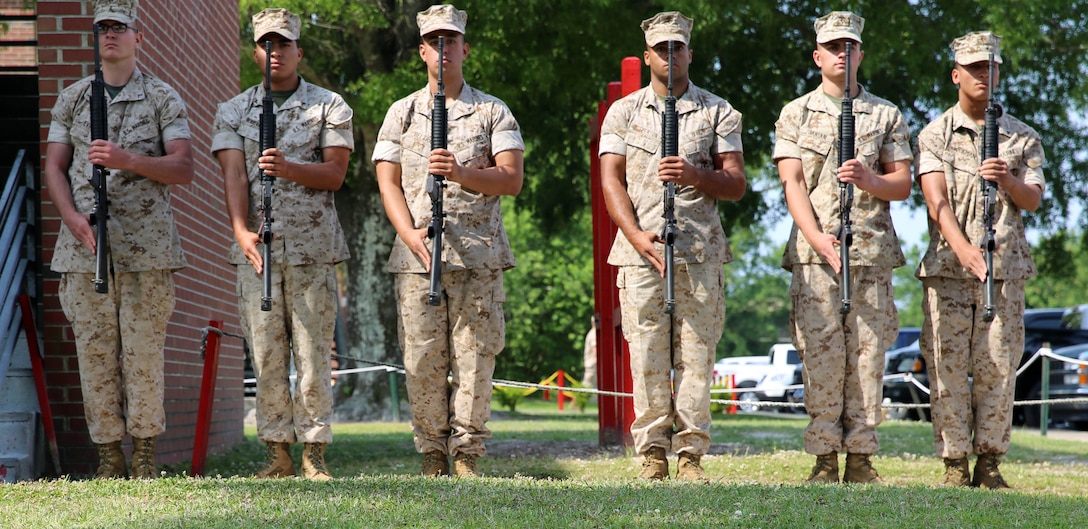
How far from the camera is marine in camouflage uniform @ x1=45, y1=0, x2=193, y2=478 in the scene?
21.5ft

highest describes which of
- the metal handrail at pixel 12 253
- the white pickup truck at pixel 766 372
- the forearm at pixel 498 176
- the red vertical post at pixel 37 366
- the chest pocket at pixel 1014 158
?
the chest pocket at pixel 1014 158

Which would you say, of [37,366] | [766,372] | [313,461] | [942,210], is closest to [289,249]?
[313,461]

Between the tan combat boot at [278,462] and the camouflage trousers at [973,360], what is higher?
the camouflage trousers at [973,360]

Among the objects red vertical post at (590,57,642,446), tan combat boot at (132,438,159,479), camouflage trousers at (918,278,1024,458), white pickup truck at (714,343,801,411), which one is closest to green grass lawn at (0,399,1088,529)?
camouflage trousers at (918,278,1024,458)

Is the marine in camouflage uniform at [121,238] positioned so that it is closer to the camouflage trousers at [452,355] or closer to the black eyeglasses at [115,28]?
the black eyeglasses at [115,28]

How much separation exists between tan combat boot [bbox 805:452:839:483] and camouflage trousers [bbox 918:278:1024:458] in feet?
2.05

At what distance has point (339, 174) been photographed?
22.2 ft

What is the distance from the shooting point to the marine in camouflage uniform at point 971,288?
697cm

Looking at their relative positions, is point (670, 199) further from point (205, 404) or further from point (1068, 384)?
point (1068, 384)

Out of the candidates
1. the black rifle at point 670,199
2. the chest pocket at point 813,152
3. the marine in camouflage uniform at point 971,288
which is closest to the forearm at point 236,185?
the black rifle at point 670,199

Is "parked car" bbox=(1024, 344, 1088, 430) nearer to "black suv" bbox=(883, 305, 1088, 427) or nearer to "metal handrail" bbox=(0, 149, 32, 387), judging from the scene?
"black suv" bbox=(883, 305, 1088, 427)

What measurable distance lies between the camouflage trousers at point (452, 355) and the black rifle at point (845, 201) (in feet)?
5.56

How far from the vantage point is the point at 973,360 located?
Result: 7.04 m

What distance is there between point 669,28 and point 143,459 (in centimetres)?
336
